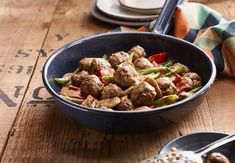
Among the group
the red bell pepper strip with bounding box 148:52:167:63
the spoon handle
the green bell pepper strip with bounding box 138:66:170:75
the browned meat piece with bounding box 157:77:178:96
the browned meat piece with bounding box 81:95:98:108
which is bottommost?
the red bell pepper strip with bounding box 148:52:167:63

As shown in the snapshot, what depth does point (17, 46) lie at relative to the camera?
1.61 m

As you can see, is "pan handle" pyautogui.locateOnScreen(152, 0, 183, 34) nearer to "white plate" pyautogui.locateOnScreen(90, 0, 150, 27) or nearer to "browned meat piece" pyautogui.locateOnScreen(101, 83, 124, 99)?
"white plate" pyautogui.locateOnScreen(90, 0, 150, 27)

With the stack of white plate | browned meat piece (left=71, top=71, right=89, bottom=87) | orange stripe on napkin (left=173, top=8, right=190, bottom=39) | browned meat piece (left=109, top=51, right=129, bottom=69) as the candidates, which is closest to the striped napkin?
orange stripe on napkin (left=173, top=8, right=190, bottom=39)

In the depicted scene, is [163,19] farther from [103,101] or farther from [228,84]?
[103,101]

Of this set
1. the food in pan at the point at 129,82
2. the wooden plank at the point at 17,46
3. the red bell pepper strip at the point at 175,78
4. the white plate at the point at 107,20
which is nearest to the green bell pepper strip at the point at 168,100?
the food in pan at the point at 129,82

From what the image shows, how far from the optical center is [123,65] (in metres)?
1.18

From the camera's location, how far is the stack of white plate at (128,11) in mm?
1683

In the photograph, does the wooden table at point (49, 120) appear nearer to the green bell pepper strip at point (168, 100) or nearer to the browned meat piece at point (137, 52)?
the green bell pepper strip at point (168, 100)

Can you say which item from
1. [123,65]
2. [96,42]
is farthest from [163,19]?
Result: [123,65]

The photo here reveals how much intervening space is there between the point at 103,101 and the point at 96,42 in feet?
0.89

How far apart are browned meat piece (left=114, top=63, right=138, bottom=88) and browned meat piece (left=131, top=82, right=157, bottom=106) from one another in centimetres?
6

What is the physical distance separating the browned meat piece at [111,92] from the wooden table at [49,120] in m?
0.08

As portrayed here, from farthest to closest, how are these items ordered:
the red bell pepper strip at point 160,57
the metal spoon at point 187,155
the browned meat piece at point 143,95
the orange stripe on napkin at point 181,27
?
the orange stripe on napkin at point 181,27, the red bell pepper strip at point 160,57, the browned meat piece at point 143,95, the metal spoon at point 187,155

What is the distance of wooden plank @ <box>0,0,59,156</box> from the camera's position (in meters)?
1.29
